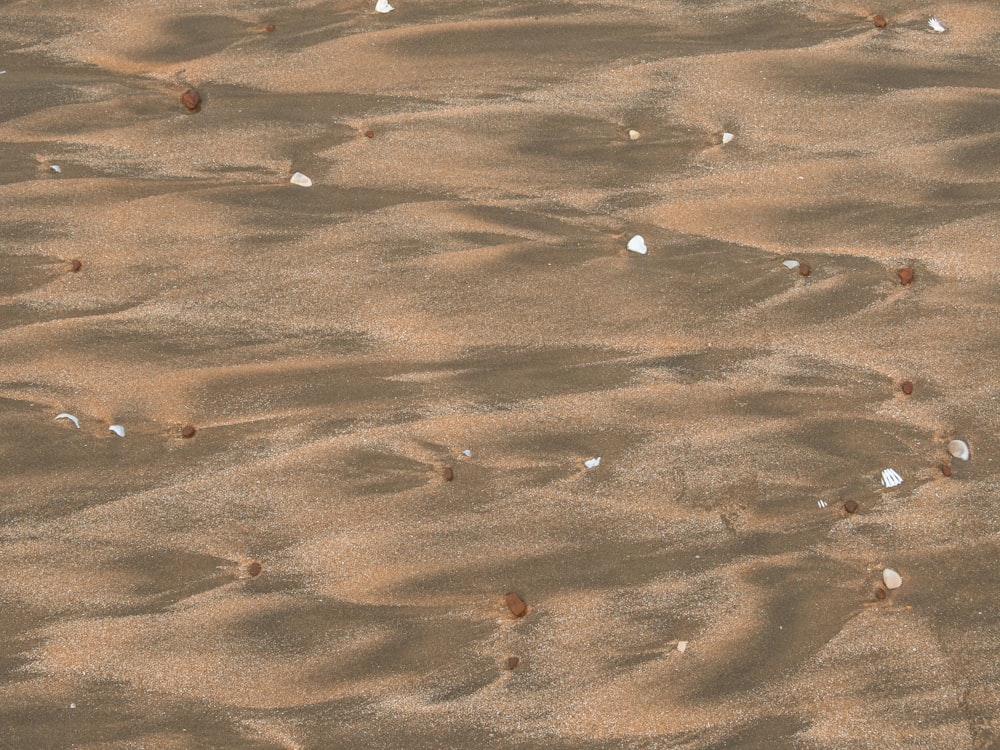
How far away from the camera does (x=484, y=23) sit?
2717 mm

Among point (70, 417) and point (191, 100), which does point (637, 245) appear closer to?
point (191, 100)

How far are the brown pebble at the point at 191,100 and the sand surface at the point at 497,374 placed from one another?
0.09ft

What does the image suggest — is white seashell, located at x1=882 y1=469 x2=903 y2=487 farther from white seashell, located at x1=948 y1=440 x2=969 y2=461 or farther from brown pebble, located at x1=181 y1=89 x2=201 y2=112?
brown pebble, located at x1=181 y1=89 x2=201 y2=112

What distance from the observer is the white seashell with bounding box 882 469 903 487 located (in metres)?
2.39

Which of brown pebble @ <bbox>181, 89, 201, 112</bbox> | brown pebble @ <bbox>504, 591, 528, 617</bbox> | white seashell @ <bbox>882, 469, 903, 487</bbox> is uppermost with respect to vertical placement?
brown pebble @ <bbox>181, 89, 201, 112</bbox>

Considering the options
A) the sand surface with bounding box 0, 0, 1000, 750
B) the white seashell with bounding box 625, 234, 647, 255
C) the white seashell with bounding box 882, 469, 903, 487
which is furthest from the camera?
the white seashell with bounding box 625, 234, 647, 255

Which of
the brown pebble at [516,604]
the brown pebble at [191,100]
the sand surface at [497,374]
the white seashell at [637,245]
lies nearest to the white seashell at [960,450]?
the sand surface at [497,374]

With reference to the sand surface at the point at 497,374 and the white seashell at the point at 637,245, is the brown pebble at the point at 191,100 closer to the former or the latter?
the sand surface at the point at 497,374

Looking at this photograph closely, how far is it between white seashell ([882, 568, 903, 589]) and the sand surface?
0.07ft

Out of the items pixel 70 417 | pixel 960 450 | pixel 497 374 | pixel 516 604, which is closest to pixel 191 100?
pixel 70 417

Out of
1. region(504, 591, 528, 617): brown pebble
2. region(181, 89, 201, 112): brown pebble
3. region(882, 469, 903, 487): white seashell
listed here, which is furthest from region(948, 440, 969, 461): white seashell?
region(181, 89, 201, 112): brown pebble

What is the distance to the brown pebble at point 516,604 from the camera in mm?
2271

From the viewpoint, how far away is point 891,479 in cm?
239

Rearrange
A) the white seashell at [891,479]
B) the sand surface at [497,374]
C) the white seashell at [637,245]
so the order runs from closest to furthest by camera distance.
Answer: the sand surface at [497,374] → the white seashell at [891,479] → the white seashell at [637,245]
